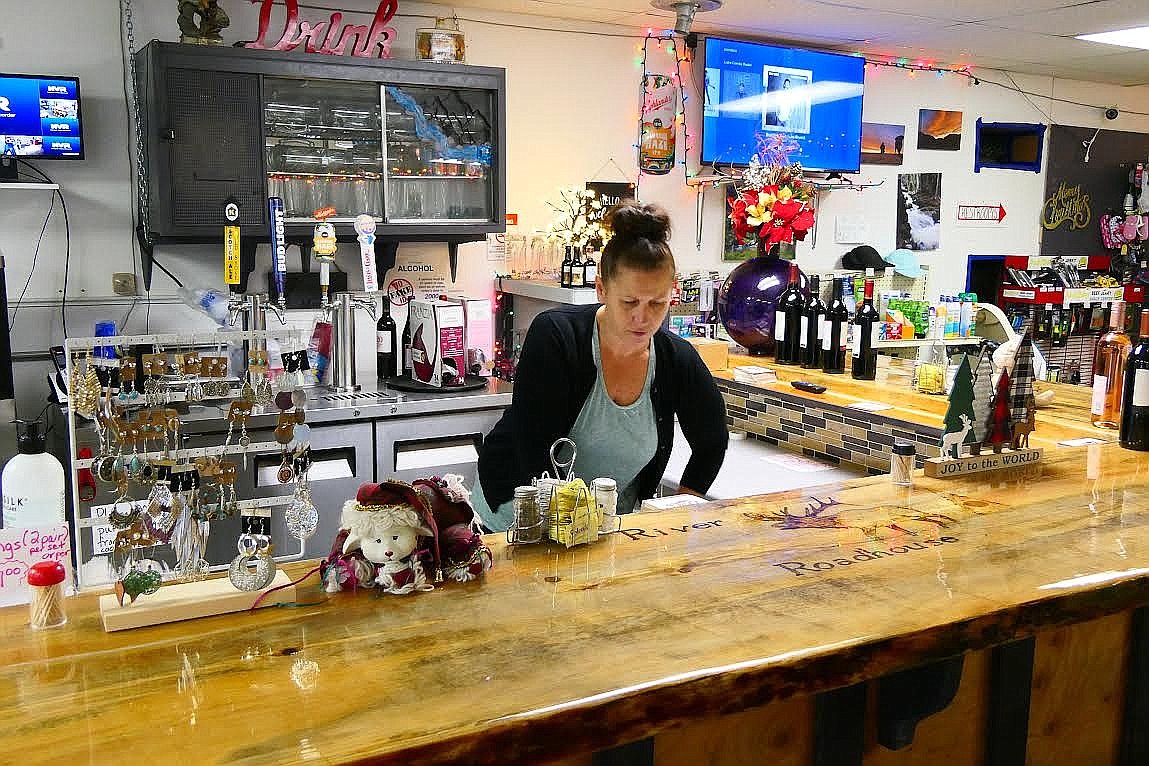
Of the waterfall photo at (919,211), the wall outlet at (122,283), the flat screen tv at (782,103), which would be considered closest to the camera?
the wall outlet at (122,283)

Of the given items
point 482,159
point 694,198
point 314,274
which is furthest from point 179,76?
point 694,198

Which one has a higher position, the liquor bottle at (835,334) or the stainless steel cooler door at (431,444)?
the liquor bottle at (835,334)

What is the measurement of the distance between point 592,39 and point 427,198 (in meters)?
1.39

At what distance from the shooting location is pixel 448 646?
56.0 inches

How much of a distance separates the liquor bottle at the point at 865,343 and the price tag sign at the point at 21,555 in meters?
3.05

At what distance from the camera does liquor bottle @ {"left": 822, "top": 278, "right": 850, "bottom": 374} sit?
3990 millimetres

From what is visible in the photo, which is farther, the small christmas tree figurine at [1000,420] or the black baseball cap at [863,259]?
the black baseball cap at [863,259]

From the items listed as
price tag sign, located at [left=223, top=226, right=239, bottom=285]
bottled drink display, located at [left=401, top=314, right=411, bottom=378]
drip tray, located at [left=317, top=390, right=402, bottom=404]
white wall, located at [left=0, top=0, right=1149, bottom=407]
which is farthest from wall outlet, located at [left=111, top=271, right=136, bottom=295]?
bottled drink display, located at [left=401, top=314, right=411, bottom=378]

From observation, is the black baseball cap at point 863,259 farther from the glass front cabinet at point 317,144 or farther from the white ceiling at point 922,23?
the glass front cabinet at point 317,144

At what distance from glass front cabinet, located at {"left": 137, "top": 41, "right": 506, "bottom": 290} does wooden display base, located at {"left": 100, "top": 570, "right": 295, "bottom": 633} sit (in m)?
2.65

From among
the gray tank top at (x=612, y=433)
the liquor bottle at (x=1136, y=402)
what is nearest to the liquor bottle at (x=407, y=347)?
the gray tank top at (x=612, y=433)

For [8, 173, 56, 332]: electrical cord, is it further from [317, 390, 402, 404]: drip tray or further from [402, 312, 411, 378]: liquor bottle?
[402, 312, 411, 378]: liquor bottle

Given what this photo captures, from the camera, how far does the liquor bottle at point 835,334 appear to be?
3.99 m

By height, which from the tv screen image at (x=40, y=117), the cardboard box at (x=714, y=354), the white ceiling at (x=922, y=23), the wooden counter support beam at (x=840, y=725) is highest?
the white ceiling at (x=922, y=23)
